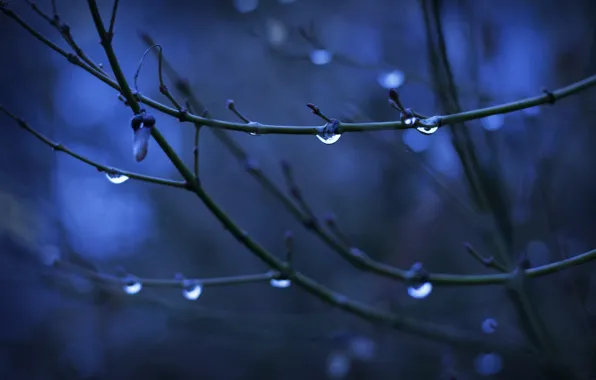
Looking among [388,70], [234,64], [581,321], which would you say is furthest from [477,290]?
[234,64]

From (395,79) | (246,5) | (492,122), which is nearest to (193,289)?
(395,79)

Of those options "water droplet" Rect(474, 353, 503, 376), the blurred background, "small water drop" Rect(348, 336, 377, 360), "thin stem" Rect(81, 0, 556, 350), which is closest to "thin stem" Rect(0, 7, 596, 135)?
"thin stem" Rect(81, 0, 556, 350)

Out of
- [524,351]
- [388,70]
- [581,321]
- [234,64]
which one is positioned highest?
[234,64]

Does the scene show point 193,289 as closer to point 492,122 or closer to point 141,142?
point 141,142

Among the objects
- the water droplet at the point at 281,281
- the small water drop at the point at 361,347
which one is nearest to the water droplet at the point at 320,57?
the water droplet at the point at 281,281

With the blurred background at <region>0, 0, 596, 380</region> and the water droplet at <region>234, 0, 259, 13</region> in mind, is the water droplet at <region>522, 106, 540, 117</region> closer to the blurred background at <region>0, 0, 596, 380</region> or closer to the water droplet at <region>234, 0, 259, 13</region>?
the blurred background at <region>0, 0, 596, 380</region>

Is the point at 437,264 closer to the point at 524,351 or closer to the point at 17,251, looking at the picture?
the point at 524,351

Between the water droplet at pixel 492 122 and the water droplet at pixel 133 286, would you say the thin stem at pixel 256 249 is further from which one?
the water droplet at pixel 492 122
